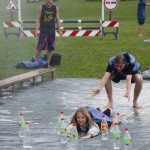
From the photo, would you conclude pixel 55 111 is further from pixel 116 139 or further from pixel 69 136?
pixel 116 139

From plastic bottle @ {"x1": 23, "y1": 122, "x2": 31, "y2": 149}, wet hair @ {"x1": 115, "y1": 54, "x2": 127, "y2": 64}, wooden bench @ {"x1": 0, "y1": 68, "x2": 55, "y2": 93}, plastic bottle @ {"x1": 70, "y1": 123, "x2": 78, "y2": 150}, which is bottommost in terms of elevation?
wooden bench @ {"x1": 0, "y1": 68, "x2": 55, "y2": 93}

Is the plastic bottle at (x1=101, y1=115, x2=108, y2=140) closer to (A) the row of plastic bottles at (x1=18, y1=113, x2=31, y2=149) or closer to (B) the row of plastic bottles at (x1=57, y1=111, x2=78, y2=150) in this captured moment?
(B) the row of plastic bottles at (x1=57, y1=111, x2=78, y2=150)

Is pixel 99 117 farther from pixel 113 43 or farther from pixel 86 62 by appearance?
pixel 113 43

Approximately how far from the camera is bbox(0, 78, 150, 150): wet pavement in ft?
32.8

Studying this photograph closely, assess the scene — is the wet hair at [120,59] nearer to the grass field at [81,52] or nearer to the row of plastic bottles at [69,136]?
the row of plastic bottles at [69,136]

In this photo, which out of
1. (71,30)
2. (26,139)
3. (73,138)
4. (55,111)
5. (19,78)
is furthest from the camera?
(71,30)

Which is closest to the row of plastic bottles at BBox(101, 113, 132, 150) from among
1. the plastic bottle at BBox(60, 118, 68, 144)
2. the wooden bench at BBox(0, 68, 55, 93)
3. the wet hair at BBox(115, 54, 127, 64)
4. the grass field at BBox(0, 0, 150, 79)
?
the plastic bottle at BBox(60, 118, 68, 144)

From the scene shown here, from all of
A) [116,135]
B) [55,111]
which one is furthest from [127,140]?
[55,111]

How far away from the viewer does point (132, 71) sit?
1260 cm

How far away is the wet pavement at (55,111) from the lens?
1001 cm

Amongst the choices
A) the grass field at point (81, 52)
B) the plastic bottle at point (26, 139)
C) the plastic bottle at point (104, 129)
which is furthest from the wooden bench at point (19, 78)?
the plastic bottle at point (104, 129)

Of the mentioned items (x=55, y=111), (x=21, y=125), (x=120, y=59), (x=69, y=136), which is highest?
(x=120, y=59)

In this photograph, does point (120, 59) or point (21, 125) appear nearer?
point (21, 125)

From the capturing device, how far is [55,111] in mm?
12742
